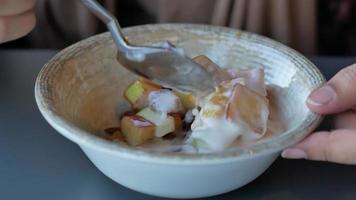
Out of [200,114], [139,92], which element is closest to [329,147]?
[200,114]

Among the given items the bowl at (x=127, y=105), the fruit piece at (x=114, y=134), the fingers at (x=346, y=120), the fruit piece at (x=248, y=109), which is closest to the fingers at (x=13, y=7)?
the bowl at (x=127, y=105)

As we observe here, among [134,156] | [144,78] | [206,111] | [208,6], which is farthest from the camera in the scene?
[208,6]

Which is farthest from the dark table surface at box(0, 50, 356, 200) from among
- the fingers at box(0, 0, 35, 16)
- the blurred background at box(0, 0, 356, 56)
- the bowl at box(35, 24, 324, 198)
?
the blurred background at box(0, 0, 356, 56)

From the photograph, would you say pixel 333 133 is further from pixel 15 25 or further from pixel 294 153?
pixel 15 25

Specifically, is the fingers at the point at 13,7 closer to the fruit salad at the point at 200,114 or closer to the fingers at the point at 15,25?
the fingers at the point at 15,25

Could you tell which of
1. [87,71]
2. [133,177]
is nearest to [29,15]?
[87,71]

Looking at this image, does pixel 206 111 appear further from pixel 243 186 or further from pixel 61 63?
pixel 61 63
